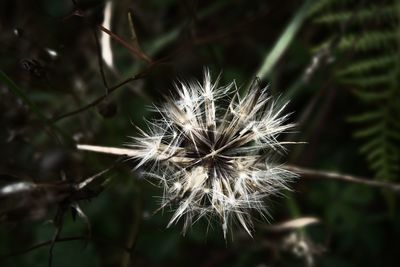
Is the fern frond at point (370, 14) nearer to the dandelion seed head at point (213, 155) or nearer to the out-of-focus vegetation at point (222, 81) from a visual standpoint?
the out-of-focus vegetation at point (222, 81)

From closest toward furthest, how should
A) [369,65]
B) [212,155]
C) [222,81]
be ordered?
[212,155]
[369,65]
[222,81]

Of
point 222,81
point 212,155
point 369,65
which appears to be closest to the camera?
point 212,155

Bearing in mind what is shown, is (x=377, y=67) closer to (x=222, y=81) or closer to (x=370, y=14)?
(x=370, y=14)

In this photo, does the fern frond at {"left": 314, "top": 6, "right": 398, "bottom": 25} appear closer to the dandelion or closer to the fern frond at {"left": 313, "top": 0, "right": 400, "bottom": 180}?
the fern frond at {"left": 313, "top": 0, "right": 400, "bottom": 180}

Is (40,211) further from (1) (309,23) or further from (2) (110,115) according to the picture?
(1) (309,23)

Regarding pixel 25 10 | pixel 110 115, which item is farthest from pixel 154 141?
pixel 25 10

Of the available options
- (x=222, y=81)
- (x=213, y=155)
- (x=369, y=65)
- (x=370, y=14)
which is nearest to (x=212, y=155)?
(x=213, y=155)

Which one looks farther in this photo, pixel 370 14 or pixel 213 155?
pixel 370 14
